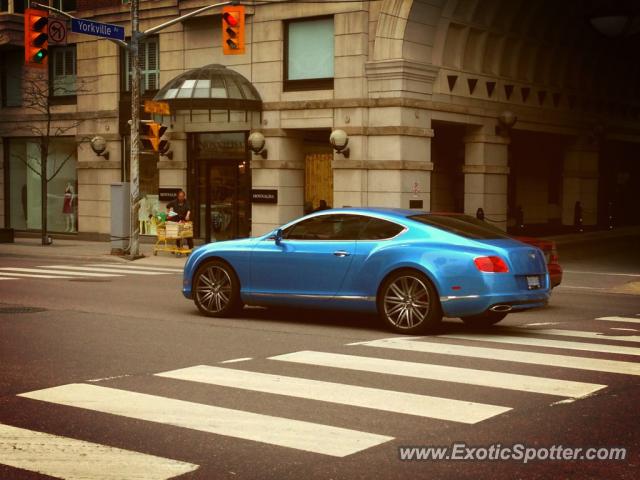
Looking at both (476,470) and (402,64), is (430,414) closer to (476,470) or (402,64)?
(476,470)

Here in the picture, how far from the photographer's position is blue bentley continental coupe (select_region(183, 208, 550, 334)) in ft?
35.9

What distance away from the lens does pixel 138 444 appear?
628 cm

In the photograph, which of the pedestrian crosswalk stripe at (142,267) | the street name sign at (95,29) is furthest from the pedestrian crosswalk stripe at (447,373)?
the street name sign at (95,29)

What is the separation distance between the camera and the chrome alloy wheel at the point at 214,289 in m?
12.8

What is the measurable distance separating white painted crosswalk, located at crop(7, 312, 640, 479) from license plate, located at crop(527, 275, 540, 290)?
637 millimetres

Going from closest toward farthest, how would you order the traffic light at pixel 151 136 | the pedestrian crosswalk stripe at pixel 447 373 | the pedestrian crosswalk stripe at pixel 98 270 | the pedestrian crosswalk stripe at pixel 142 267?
the pedestrian crosswalk stripe at pixel 447 373
the pedestrian crosswalk stripe at pixel 98 270
the pedestrian crosswalk stripe at pixel 142 267
the traffic light at pixel 151 136

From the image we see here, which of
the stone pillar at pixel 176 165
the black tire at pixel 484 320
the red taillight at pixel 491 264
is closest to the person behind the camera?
the red taillight at pixel 491 264

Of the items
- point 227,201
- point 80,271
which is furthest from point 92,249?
point 80,271

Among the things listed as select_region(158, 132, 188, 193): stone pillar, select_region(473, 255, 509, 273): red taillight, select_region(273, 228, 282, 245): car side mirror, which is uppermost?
select_region(158, 132, 188, 193): stone pillar

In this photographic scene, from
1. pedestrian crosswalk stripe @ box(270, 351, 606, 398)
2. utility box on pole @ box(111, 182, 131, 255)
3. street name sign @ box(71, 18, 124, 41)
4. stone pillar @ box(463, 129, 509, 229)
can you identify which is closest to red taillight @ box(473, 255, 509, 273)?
pedestrian crosswalk stripe @ box(270, 351, 606, 398)

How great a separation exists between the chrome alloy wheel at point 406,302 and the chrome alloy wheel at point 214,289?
2409 millimetres

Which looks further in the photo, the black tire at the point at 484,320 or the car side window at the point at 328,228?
the car side window at the point at 328,228

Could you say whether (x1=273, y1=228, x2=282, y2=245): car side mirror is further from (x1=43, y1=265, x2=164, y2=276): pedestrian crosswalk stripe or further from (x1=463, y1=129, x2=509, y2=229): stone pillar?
(x1=463, y1=129, x2=509, y2=229): stone pillar

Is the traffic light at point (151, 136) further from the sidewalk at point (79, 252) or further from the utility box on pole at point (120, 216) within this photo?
the sidewalk at point (79, 252)
